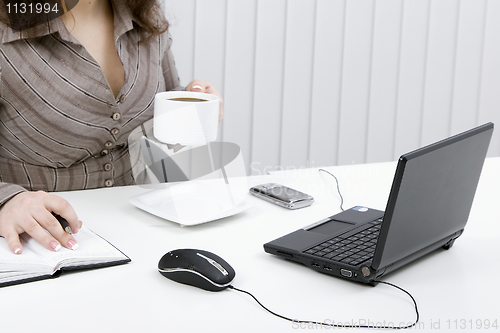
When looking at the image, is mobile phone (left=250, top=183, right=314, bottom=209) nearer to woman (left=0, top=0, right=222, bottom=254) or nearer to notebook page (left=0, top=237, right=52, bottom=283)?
woman (left=0, top=0, right=222, bottom=254)

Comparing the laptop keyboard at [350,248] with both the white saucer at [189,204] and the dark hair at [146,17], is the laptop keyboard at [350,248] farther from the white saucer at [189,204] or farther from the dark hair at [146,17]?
the dark hair at [146,17]

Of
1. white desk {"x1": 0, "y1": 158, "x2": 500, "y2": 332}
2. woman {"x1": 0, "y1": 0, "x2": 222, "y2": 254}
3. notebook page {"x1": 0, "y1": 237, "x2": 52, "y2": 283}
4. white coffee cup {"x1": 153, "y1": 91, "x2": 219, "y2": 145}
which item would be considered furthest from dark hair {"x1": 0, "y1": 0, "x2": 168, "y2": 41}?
notebook page {"x1": 0, "y1": 237, "x2": 52, "y2": 283}

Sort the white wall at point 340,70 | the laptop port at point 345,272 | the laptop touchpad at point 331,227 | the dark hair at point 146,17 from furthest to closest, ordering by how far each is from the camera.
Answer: the white wall at point 340,70 < the dark hair at point 146,17 < the laptop touchpad at point 331,227 < the laptop port at point 345,272

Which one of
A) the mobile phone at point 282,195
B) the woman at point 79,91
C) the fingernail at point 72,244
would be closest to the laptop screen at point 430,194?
the mobile phone at point 282,195

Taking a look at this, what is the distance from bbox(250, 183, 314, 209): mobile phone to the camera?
1.23 meters

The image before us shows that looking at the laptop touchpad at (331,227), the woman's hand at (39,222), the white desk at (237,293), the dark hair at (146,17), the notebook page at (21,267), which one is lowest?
the white desk at (237,293)

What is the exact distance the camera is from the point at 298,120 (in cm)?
247

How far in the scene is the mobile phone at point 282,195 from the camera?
123 centimetres

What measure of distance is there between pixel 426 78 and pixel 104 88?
1668 millimetres

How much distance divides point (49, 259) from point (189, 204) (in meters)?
0.36

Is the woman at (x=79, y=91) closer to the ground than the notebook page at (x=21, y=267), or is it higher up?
higher up

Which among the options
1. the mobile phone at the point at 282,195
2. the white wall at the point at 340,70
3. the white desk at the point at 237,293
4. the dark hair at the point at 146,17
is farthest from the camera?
the white wall at the point at 340,70

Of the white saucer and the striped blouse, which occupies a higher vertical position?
the striped blouse

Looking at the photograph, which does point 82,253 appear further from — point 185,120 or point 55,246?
point 185,120
